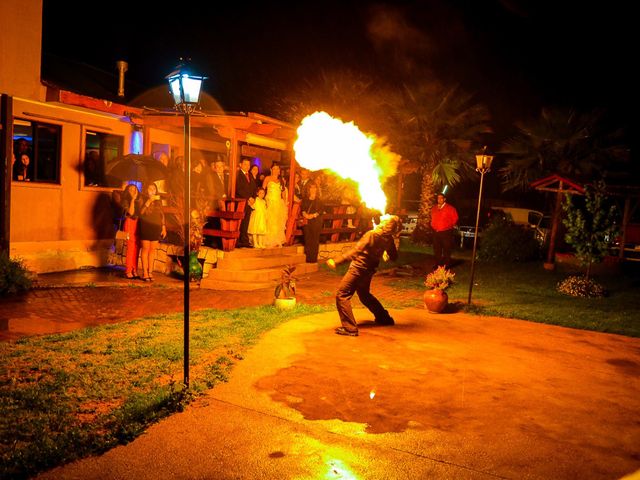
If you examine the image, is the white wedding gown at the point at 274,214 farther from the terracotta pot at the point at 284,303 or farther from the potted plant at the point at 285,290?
the terracotta pot at the point at 284,303

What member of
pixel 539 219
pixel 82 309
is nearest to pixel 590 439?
pixel 82 309

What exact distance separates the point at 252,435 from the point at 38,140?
1087 centimetres

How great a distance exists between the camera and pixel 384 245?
8648mm

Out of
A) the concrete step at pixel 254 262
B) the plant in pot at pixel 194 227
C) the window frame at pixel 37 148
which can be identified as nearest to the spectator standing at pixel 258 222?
the concrete step at pixel 254 262

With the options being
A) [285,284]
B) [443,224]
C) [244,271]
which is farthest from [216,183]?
[443,224]

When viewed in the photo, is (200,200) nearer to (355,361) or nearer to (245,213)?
(245,213)

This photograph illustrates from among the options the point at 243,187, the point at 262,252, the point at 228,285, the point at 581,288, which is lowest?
the point at 228,285

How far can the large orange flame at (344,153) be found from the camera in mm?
9492

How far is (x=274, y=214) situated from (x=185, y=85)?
8.40 metres

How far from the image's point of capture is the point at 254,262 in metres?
12.8

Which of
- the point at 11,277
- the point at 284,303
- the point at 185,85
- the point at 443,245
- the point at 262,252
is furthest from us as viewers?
the point at 443,245

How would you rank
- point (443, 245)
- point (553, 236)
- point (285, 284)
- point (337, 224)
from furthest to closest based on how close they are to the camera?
point (553, 236), point (337, 224), point (443, 245), point (285, 284)

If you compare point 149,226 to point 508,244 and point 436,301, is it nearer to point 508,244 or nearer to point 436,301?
point 436,301

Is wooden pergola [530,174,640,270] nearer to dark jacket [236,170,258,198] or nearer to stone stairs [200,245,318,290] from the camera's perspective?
stone stairs [200,245,318,290]
